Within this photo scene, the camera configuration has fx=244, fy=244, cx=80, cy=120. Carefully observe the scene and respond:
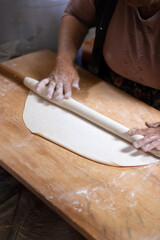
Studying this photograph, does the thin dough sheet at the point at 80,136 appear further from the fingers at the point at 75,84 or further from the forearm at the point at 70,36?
the forearm at the point at 70,36

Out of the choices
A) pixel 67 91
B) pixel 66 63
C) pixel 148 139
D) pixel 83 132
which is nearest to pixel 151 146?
pixel 148 139

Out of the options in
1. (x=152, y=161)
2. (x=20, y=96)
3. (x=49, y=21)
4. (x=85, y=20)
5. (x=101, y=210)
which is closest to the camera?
(x=101, y=210)

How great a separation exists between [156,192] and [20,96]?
86 centimetres

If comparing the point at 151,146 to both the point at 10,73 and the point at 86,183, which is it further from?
the point at 10,73

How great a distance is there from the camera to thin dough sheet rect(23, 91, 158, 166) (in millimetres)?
1048

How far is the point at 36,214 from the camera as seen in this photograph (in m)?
1.21

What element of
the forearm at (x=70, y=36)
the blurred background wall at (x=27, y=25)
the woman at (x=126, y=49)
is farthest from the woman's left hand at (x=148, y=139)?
the blurred background wall at (x=27, y=25)

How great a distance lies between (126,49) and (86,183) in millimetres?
742

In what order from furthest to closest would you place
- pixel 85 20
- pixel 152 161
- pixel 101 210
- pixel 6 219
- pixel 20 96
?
pixel 85 20
pixel 20 96
pixel 6 219
pixel 152 161
pixel 101 210

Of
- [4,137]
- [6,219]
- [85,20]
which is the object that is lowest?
[6,219]

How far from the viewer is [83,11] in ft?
4.83

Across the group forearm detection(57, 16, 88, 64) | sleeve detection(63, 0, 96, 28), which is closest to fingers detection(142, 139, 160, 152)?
forearm detection(57, 16, 88, 64)

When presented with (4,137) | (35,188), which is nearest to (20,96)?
(4,137)

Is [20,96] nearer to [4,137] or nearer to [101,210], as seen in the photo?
[4,137]
